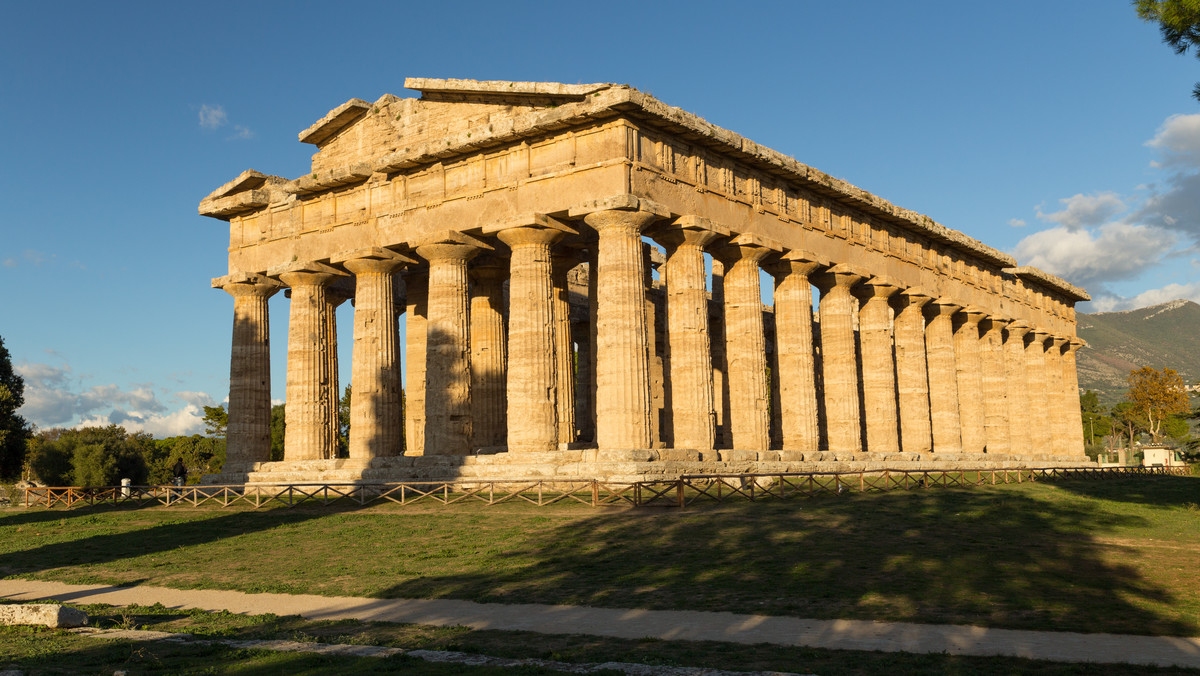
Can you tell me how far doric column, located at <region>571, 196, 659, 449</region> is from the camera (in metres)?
29.3

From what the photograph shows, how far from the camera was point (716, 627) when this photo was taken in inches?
488

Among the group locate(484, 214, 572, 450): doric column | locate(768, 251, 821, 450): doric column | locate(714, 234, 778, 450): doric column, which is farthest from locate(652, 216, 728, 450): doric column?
locate(768, 251, 821, 450): doric column

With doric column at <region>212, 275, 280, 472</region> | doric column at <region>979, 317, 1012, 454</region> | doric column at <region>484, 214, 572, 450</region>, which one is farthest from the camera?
doric column at <region>979, 317, 1012, 454</region>

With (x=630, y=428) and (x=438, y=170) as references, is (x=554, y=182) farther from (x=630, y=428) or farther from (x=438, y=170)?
(x=630, y=428)

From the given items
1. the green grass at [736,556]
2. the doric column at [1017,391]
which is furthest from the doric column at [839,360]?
the doric column at [1017,391]

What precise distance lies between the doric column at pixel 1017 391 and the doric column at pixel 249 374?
37471mm

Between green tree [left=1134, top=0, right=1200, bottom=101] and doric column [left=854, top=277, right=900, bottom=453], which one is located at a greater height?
green tree [left=1134, top=0, right=1200, bottom=101]

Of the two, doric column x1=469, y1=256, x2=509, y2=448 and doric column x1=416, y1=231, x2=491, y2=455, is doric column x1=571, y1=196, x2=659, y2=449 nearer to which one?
doric column x1=416, y1=231, x2=491, y2=455

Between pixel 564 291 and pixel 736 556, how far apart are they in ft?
72.8

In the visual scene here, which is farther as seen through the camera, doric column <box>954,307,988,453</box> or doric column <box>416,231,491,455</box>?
doric column <box>954,307,988,453</box>

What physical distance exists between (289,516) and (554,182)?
12.9 m

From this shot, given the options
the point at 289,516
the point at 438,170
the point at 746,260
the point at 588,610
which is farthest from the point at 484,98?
the point at 588,610

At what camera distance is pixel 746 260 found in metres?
34.6

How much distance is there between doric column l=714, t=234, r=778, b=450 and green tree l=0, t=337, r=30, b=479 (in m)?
42.7
